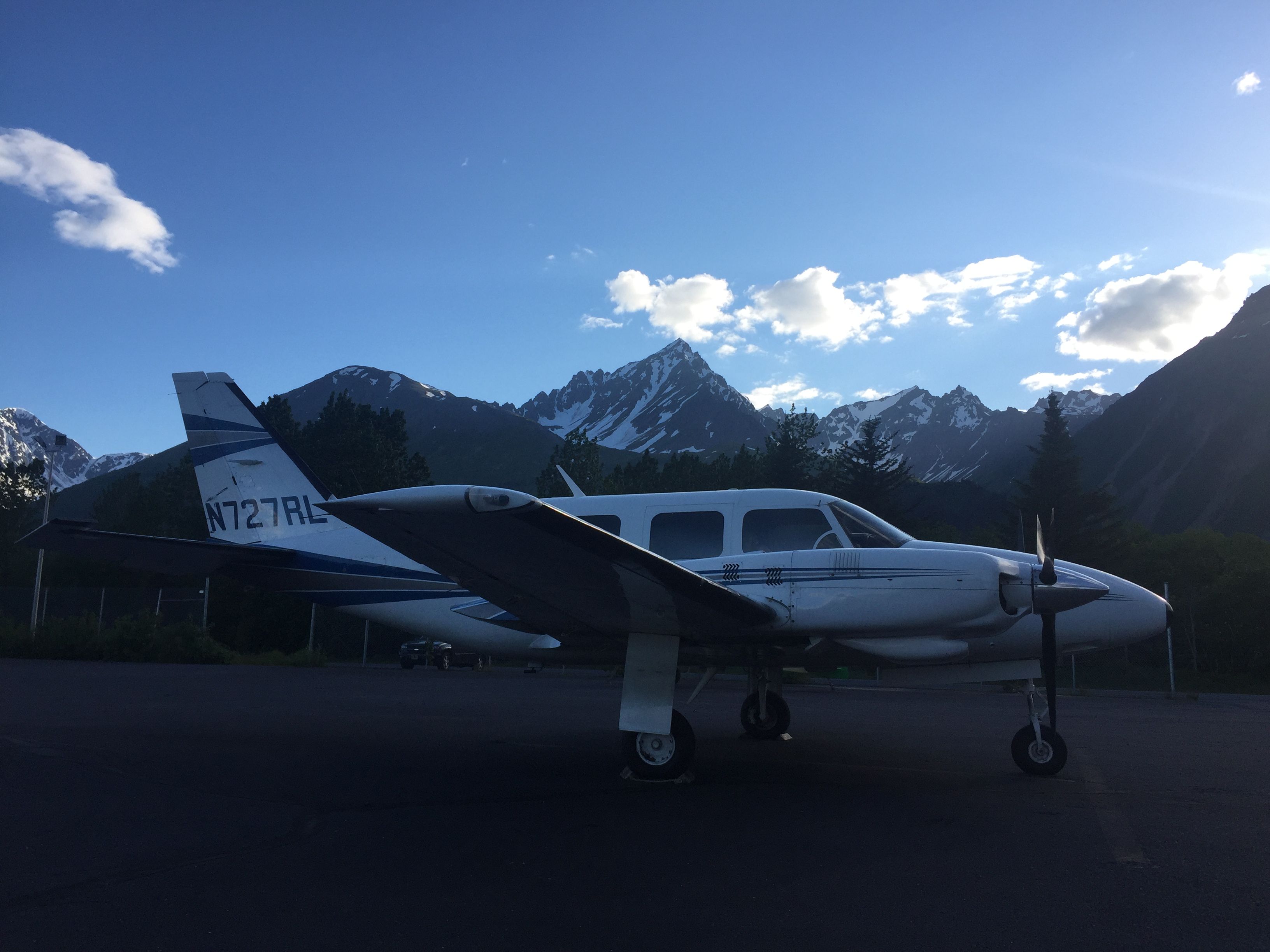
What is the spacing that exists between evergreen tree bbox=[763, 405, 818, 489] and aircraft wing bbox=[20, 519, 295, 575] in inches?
1128

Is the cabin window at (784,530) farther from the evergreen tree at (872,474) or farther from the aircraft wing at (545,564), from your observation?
the evergreen tree at (872,474)

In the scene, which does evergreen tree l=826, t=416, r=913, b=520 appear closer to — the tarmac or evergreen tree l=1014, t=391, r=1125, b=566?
evergreen tree l=1014, t=391, r=1125, b=566

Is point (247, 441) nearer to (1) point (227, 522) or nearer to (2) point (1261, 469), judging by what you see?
(1) point (227, 522)

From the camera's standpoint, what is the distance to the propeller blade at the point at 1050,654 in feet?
24.2

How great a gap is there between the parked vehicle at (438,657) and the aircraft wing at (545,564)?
22384 millimetres

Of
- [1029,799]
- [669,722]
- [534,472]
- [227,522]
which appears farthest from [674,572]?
[534,472]

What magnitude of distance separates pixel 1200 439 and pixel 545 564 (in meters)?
140

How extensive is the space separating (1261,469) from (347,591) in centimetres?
11755

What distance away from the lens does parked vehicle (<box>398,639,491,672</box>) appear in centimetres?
2878

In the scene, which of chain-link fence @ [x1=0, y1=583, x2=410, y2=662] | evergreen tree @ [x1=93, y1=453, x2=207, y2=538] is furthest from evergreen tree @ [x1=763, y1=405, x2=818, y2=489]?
evergreen tree @ [x1=93, y1=453, x2=207, y2=538]

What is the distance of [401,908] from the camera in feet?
12.4

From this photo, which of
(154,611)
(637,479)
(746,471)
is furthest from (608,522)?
(746,471)

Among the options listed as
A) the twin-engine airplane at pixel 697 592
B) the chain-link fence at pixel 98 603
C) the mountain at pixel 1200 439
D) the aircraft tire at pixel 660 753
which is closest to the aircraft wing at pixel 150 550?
the twin-engine airplane at pixel 697 592

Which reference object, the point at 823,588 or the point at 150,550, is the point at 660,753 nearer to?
the point at 823,588
